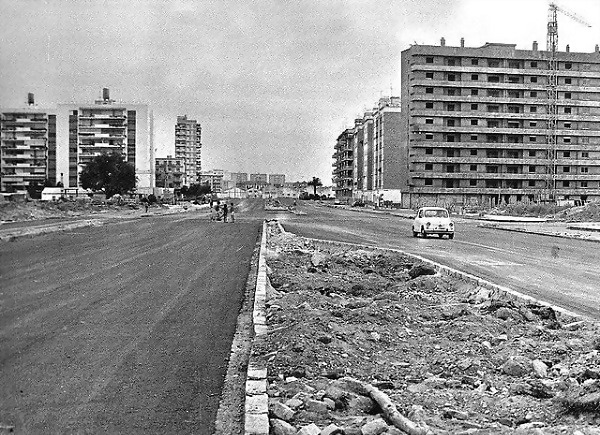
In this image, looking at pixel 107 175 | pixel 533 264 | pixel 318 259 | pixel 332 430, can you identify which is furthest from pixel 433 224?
pixel 107 175

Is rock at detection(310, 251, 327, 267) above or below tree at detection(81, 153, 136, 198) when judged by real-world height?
below

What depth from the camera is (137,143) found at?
151 meters

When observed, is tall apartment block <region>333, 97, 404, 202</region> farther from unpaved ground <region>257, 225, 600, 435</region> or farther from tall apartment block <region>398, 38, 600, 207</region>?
unpaved ground <region>257, 225, 600, 435</region>

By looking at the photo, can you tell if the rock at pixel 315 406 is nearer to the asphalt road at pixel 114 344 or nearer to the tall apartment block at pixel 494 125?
the asphalt road at pixel 114 344

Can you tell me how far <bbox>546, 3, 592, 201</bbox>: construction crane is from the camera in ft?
357

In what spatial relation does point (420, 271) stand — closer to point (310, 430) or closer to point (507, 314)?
point (507, 314)

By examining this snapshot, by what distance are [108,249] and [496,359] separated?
19031mm

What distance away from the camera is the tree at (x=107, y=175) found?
109062 mm

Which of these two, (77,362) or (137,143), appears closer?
(77,362)

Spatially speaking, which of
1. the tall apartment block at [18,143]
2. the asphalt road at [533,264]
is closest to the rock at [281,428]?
the tall apartment block at [18,143]

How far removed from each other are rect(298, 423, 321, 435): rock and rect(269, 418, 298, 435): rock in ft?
0.19

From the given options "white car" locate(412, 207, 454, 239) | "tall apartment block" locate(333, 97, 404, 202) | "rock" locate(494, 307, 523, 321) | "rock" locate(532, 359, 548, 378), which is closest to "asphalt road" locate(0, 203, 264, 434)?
"rock" locate(532, 359, 548, 378)

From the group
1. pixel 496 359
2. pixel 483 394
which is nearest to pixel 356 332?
pixel 496 359

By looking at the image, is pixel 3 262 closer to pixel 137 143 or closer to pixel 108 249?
pixel 108 249
